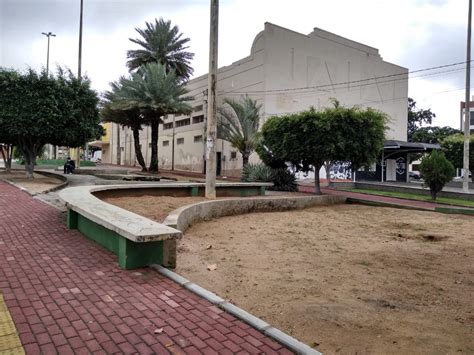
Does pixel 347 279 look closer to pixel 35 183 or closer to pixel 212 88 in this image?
pixel 212 88

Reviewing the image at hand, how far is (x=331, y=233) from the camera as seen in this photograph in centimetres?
955

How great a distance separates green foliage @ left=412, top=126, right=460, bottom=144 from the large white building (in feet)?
45.4

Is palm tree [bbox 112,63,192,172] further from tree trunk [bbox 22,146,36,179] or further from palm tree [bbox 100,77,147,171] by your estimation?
tree trunk [bbox 22,146,36,179]

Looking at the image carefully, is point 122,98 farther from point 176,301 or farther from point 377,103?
point 176,301

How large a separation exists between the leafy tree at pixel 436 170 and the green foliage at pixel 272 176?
635cm

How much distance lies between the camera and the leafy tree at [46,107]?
18.5 metres

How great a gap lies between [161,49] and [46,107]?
56.7ft

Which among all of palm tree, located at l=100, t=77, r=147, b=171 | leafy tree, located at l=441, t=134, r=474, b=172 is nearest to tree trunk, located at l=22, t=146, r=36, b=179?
palm tree, located at l=100, t=77, r=147, b=171

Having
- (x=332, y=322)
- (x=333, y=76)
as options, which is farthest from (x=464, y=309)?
(x=333, y=76)

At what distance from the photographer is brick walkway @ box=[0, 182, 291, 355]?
3102 millimetres

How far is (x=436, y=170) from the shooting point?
18172 mm

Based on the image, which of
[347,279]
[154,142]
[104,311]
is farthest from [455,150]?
[104,311]

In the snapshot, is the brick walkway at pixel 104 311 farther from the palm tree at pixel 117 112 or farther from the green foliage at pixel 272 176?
the palm tree at pixel 117 112

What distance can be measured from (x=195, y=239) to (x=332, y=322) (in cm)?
439
